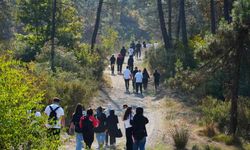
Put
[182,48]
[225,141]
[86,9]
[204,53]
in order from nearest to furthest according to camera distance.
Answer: [225,141] < [204,53] < [182,48] < [86,9]

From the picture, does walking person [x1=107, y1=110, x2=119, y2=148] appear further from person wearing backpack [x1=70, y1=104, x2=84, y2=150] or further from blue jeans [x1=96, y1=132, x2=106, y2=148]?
person wearing backpack [x1=70, y1=104, x2=84, y2=150]

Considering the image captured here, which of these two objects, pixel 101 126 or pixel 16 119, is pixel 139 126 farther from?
pixel 16 119

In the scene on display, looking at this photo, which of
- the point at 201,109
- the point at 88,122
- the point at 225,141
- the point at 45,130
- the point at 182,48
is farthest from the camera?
the point at 182,48

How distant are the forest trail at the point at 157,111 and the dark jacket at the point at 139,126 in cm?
288

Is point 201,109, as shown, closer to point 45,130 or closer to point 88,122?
point 88,122

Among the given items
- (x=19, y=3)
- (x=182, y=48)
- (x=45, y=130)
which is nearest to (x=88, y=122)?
(x=45, y=130)

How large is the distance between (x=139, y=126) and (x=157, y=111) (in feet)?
35.1

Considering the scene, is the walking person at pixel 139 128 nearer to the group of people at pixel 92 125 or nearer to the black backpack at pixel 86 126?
the group of people at pixel 92 125

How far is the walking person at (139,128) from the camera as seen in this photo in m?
12.5

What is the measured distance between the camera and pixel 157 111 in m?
23.2

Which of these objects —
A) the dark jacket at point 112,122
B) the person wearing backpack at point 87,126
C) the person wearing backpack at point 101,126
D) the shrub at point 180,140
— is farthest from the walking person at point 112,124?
the shrub at point 180,140

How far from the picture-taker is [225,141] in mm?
17812

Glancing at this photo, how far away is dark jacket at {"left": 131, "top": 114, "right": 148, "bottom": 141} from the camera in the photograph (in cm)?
1248

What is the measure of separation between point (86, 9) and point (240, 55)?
73299mm
